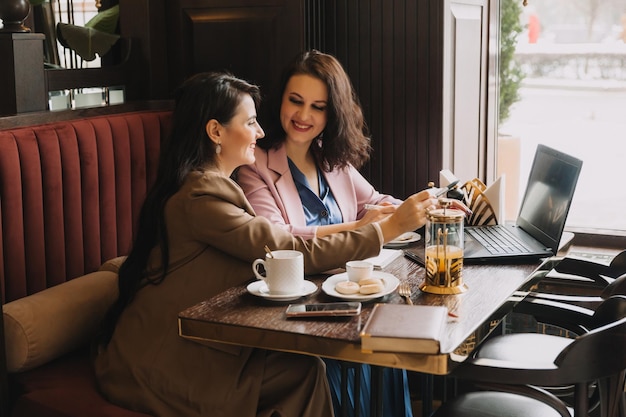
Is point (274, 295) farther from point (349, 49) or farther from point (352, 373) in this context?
point (349, 49)

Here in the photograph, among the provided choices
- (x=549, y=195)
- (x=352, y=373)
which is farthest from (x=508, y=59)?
(x=352, y=373)

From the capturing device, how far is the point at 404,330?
1646 millimetres

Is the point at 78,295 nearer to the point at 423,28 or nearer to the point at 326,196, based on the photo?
the point at 326,196

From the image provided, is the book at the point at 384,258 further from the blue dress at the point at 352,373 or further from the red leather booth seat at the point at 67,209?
the red leather booth seat at the point at 67,209

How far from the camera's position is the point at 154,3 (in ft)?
10.3

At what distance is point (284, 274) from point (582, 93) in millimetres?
1747

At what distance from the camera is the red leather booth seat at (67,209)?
2.15 m

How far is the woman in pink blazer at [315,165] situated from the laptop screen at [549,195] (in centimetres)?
43

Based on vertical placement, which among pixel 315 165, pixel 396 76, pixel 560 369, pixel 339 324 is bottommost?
pixel 560 369

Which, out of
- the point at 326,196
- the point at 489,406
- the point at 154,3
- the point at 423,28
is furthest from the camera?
the point at 154,3

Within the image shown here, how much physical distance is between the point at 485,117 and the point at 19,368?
6.32 feet

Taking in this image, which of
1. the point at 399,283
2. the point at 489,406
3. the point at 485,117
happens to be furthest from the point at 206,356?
the point at 485,117

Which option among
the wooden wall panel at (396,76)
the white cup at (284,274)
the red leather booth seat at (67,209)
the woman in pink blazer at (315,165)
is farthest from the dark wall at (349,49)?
the white cup at (284,274)

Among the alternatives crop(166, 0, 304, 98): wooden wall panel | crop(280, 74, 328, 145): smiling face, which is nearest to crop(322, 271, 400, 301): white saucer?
crop(280, 74, 328, 145): smiling face
